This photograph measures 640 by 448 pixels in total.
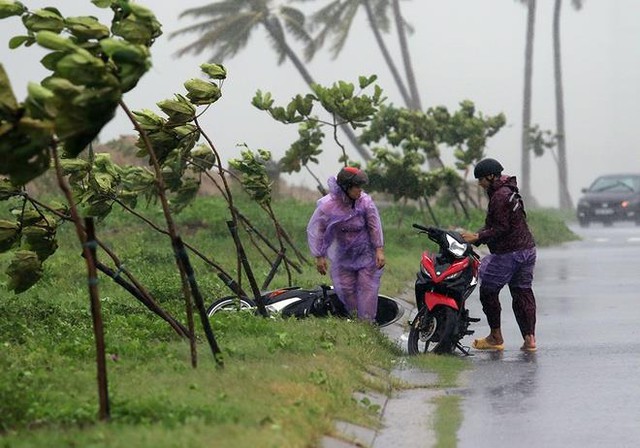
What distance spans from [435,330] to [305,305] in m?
1.36

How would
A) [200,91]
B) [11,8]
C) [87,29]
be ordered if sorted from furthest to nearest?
[200,91] < [11,8] < [87,29]

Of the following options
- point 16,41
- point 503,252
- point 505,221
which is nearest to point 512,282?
point 503,252

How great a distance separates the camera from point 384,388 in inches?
478

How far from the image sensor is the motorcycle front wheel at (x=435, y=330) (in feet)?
47.9

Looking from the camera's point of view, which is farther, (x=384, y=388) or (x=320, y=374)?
(x=384, y=388)

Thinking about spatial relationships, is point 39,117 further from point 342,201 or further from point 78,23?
point 342,201

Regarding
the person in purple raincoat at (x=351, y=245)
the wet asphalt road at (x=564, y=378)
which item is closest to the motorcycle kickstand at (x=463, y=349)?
the wet asphalt road at (x=564, y=378)

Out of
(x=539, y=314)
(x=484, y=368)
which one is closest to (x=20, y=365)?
(x=484, y=368)

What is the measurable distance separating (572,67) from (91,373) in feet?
202

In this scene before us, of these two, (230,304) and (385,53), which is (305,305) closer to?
(230,304)

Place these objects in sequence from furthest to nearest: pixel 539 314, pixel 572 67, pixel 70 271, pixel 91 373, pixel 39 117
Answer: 1. pixel 572 67
2. pixel 70 271
3. pixel 539 314
4. pixel 91 373
5. pixel 39 117

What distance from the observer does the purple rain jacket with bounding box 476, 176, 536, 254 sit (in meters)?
15.1

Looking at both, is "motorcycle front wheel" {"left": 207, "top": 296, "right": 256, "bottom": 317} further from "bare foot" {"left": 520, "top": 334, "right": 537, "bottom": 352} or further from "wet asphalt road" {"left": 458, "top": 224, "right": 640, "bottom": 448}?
"bare foot" {"left": 520, "top": 334, "right": 537, "bottom": 352}

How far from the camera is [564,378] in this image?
13.0 metres
